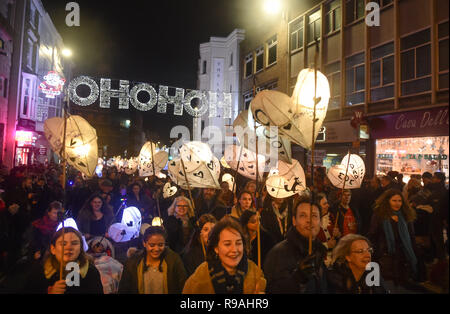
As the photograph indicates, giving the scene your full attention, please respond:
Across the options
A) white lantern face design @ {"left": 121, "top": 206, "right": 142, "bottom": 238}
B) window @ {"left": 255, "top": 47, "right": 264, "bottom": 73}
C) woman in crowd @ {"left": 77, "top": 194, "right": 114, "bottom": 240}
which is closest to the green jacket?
white lantern face design @ {"left": 121, "top": 206, "right": 142, "bottom": 238}

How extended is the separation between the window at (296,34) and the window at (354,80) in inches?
186

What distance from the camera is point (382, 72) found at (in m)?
14.8

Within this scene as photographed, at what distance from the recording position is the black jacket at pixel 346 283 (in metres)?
2.85

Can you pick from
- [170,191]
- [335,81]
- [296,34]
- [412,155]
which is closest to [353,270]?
[170,191]

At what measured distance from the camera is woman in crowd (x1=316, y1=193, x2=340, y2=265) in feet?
17.2

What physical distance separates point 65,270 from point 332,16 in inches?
738

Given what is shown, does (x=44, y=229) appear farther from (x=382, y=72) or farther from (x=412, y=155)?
(x=382, y=72)

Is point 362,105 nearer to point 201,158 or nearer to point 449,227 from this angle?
point 201,158

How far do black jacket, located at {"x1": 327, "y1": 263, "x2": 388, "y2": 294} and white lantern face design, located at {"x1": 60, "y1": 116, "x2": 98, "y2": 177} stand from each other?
4.51 m

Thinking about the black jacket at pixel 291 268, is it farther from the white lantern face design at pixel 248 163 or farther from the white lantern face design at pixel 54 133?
the white lantern face design at pixel 54 133

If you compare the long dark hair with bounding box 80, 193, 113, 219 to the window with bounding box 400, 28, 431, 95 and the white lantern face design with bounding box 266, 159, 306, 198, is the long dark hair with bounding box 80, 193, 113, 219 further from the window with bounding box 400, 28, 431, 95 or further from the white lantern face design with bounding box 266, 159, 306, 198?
the window with bounding box 400, 28, 431, 95

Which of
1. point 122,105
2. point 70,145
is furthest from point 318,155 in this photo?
point 70,145

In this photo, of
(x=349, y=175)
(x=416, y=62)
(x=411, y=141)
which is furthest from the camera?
(x=416, y=62)
